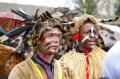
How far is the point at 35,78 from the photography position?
488cm

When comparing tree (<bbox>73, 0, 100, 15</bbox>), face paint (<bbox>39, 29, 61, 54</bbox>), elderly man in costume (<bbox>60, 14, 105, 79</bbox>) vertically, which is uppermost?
face paint (<bbox>39, 29, 61, 54</bbox>)

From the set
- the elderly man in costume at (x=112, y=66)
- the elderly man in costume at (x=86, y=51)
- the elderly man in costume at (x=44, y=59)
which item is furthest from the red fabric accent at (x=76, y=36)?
the elderly man in costume at (x=112, y=66)

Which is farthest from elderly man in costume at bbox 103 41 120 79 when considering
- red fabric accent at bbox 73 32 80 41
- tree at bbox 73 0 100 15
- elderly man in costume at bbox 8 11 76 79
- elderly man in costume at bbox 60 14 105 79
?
tree at bbox 73 0 100 15

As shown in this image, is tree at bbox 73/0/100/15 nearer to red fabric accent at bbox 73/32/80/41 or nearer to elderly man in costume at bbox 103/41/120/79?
red fabric accent at bbox 73/32/80/41

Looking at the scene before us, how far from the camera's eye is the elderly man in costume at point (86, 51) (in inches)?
243

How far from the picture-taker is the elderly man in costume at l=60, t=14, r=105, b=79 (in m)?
6.17

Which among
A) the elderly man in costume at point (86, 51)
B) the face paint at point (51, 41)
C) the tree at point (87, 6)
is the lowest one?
the tree at point (87, 6)

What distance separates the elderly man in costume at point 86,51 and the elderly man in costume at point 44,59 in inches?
42.0

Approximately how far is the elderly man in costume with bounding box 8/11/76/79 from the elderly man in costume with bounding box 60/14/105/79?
42.0 inches

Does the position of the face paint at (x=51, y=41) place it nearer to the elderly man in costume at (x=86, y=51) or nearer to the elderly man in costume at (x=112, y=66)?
the elderly man in costume at (x=86, y=51)

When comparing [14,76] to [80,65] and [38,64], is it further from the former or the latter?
[80,65]

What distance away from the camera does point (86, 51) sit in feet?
20.6

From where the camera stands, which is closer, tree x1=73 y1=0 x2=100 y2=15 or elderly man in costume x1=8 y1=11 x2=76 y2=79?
elderly man in costume x1=8 y1=11 x2=76 y2=79

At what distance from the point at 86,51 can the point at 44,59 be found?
4.52 ft
